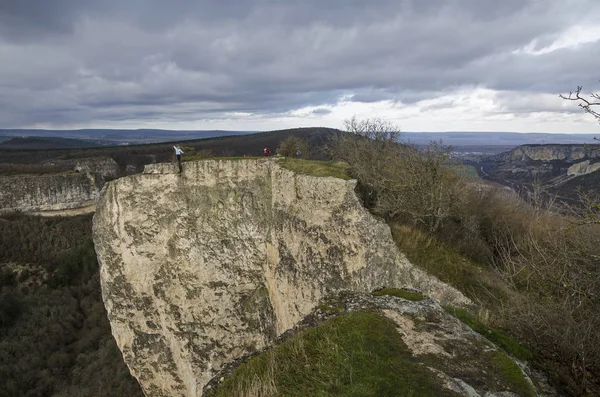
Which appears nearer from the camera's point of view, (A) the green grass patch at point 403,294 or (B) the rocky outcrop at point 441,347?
(B) the rocky outcrop at point 441,347

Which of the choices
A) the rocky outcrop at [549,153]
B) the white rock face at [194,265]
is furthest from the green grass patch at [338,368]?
the rocky outcrop at [549,153]

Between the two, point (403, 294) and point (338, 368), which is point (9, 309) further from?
point (338, 368)

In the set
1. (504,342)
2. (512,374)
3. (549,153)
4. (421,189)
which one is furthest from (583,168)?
(512,374)

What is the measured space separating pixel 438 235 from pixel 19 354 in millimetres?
35220

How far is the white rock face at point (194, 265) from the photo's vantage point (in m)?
18.0

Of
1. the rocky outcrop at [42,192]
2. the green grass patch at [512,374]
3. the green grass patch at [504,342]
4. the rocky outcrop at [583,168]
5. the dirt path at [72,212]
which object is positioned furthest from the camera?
the dirt path at [72,212]

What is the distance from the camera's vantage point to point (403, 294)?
251 inches

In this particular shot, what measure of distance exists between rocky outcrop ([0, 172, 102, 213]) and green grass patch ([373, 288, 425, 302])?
54.7m

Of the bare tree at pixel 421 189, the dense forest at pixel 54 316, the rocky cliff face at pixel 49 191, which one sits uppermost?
the bare tree at pixel 421 189

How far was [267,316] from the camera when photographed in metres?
18.5

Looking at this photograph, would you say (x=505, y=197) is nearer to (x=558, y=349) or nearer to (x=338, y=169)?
(x=338, y=169)

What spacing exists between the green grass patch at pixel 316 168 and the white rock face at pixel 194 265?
0.62 m

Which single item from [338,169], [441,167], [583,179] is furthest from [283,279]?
[583,179]

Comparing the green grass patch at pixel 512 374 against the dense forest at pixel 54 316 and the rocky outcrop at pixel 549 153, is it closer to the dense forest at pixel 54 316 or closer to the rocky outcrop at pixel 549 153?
the dense forest at pixel 54 316
